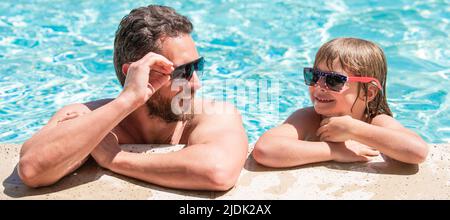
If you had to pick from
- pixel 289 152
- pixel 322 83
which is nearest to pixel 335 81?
pixel 322 83

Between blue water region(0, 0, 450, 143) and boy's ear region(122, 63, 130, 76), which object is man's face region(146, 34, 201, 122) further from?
blue water region(0, 0, 450, 143)

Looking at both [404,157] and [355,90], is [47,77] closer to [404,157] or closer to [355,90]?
[355,90]

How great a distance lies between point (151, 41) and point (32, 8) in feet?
18.9

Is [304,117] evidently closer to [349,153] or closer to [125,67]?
[349,153]

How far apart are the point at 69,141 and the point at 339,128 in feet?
5.37

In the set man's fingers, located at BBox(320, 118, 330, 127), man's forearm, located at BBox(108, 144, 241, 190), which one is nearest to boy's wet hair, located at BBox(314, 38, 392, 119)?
man's fingers, located at BBox(320, 118, 330, 127)

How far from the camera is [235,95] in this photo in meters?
6.72

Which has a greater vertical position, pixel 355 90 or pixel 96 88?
pixel 355 90

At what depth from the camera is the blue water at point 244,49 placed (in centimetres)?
640

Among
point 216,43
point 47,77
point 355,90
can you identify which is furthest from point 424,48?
point 47,77
